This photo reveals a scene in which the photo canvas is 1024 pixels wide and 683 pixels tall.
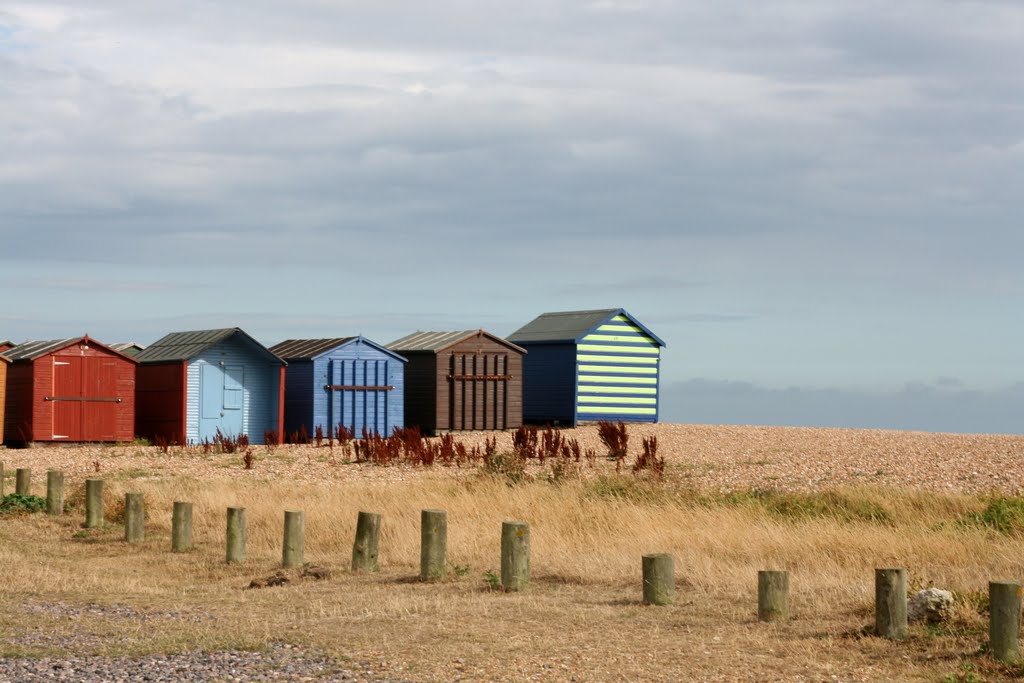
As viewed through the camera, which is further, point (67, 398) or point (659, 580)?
point (67, 398)

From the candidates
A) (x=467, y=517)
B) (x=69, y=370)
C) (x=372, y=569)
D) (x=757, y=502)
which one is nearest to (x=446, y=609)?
(x=372, y=569)

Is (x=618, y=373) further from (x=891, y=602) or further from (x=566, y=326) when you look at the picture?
(x=891, y=602)

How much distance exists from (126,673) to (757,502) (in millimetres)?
11445

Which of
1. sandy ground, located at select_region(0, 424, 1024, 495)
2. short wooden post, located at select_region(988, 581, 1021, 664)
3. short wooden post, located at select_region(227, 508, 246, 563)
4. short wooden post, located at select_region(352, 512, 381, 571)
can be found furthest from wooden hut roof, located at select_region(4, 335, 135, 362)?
short wooden post, located at select_region(988, 581, 1021, 664)

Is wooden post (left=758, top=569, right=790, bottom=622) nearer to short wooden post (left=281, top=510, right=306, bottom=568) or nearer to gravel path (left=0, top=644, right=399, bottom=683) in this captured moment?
gravel path (left=0, top=644, right=399, bottom=683)

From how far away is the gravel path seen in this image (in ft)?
25.7

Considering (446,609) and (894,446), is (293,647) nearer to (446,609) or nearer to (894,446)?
(446,609)

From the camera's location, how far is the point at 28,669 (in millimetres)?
8070

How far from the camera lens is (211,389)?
104 ft

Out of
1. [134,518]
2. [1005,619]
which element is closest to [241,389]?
[134,518]

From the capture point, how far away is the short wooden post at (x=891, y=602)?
8.90 m

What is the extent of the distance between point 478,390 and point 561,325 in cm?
557

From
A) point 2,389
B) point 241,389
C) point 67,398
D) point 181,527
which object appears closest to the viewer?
point 181,527

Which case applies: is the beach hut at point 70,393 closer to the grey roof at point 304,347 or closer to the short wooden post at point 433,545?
the grey roof at point 304,347
